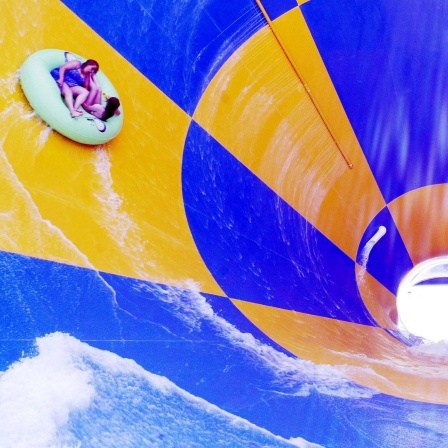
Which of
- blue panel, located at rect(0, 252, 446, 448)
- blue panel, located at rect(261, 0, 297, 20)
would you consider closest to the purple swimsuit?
blue panel, located at rect(0, 252, 446, 448)

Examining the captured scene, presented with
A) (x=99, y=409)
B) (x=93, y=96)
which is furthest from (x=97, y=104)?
(x=99, y=409)

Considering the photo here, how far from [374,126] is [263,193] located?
112 centimetres

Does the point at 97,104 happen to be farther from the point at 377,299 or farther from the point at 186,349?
A: the point at 377,299

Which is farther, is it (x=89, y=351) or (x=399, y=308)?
(x=399, y=308)

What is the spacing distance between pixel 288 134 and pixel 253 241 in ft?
2.76

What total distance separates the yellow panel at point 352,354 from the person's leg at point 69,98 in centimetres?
101

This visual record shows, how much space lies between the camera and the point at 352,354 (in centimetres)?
244

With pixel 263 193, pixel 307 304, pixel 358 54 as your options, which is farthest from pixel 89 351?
pixel 358 54

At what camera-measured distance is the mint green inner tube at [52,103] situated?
187cm

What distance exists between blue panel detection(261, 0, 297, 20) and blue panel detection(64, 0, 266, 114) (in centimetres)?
6

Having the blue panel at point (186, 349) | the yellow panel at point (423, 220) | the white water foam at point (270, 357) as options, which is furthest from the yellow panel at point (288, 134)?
the blue panel at point (186, 349)

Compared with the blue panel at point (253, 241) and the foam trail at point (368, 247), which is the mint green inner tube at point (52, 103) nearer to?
the blue panel at point (253, 241)

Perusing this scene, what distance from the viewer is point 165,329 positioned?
5.96 ft

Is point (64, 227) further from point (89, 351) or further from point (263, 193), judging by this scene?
point (263, 193)
